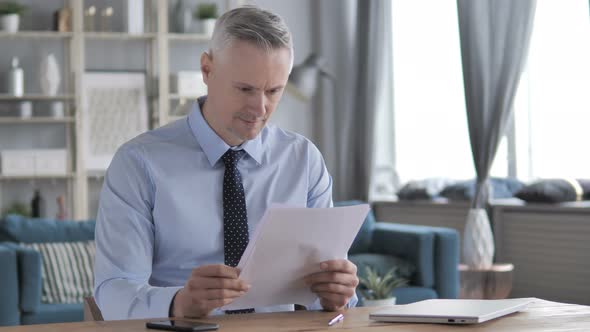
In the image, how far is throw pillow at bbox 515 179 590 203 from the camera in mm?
5719

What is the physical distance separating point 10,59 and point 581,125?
4.32 metres

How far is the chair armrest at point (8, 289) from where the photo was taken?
4441 millimetres

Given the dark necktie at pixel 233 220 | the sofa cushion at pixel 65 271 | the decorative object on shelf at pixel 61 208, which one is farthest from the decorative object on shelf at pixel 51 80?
the dark necktie at pixel 233 220

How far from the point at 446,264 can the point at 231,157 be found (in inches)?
135

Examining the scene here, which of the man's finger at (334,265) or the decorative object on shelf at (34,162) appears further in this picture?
the decorative object on shelf at (34,162)

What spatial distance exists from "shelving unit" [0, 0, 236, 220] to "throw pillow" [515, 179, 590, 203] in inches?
112

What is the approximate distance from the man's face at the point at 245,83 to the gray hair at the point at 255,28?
0.04 ft

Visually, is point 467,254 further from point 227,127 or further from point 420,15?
point 227,127

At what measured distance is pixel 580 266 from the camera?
221 inches

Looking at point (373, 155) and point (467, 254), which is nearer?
point (467, 254)

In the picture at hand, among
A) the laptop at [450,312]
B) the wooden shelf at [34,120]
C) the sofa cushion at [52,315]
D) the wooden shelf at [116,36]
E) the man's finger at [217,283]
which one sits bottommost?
the sofa cushion at [52,315]

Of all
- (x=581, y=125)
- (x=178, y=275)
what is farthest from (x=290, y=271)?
(x=581, y=125)

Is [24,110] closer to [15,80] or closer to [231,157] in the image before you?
[15,80]

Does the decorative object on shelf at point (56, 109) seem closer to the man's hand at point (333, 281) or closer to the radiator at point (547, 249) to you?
the radiator at point (547, 249)
